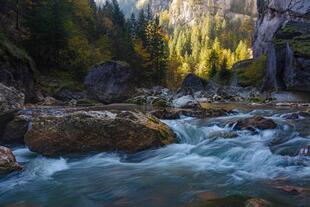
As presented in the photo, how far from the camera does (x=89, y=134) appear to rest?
1085 centimetres

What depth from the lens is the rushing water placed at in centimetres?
716

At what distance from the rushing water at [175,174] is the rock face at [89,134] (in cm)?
33

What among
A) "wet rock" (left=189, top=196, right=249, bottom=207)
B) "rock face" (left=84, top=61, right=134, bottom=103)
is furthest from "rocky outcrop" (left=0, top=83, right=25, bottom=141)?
"rock face" (left=84, top=61, right=134, bottom=103)

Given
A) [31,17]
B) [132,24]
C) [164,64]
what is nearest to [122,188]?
[31,17]

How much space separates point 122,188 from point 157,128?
13.4 ft

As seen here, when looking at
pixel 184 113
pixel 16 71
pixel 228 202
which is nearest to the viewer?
pixel 228 202

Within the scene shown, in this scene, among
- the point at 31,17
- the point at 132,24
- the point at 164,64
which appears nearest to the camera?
the point at 31,17

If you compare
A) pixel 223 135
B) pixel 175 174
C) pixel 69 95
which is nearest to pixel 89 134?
pixel 175 174

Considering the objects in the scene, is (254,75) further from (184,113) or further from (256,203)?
(256,203)

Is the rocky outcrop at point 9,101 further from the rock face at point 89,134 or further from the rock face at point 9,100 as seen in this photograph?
the rock face at point 89,134

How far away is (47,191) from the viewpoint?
26.0 ft

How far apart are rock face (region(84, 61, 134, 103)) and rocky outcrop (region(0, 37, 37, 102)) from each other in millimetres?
6478

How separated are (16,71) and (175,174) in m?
22.5

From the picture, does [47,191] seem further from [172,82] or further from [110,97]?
[172,82]
